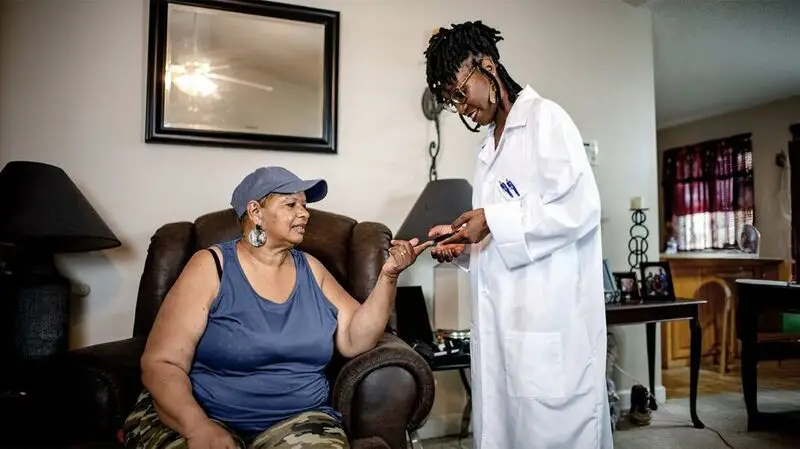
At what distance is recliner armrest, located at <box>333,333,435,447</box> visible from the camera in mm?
1443

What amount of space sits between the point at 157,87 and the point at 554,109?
1744 millimetres

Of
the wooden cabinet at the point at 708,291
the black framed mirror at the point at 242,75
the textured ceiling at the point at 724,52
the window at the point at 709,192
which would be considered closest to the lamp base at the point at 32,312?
the black framed mirror at the point at 242,75

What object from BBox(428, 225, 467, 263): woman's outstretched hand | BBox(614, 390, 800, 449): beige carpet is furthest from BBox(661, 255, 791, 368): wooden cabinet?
BBox(428, 225, 467, 263): woman's outstretched hand

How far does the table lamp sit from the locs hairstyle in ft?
4.33

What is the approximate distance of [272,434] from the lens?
1.34 m

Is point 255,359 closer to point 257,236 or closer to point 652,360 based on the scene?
point 257,236

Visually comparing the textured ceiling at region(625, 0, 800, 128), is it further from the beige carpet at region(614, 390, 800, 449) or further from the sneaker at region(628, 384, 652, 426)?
the beige carpet at region(614, 390, 800, 449)

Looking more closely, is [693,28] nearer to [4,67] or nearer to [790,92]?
[790,92]

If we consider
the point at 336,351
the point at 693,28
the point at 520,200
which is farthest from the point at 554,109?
the point at 693,28

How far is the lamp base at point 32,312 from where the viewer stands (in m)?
1.87

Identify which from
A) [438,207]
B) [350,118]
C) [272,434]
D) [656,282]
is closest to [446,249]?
[272,434]

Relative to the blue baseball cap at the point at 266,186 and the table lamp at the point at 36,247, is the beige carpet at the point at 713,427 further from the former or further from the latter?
the table lamp at the point at 36,247

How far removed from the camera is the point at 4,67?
2191 millimetres

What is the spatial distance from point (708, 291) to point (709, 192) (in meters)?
1.84
